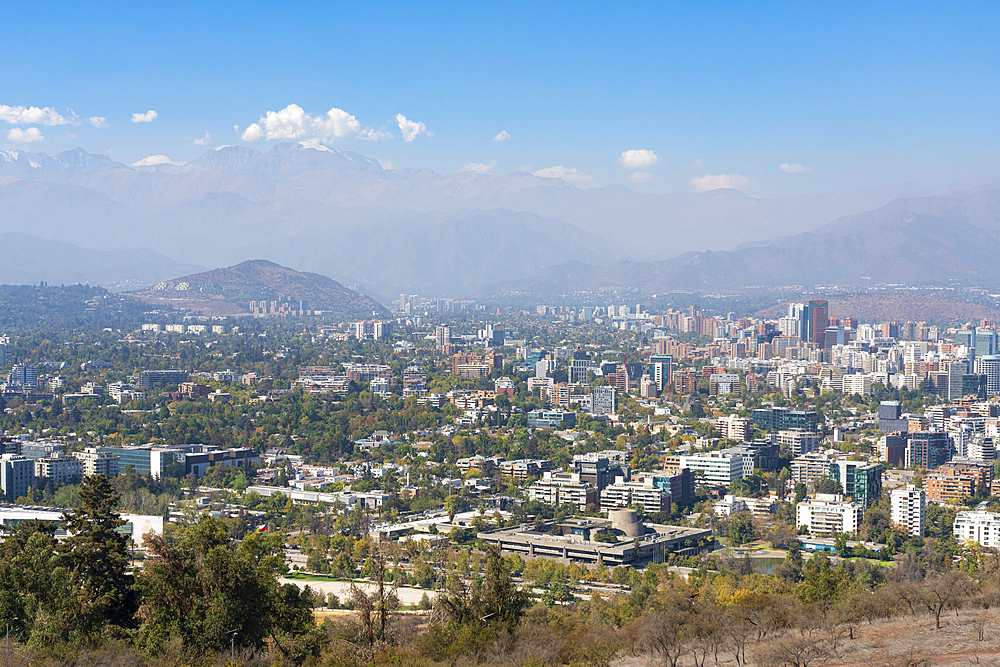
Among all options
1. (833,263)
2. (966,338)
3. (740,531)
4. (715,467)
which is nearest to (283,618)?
(740,531)

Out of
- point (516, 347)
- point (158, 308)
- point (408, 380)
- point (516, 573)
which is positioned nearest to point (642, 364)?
point (408, 380)

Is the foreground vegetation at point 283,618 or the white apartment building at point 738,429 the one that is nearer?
the foreground vegetation at point 283,618

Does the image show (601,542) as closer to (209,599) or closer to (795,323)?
(209,599)

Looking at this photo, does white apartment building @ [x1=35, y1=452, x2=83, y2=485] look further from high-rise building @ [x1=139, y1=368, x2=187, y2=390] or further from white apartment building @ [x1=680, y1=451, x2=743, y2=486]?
high-rise building @ [x1=139, y1=368, x2=187, y2=390]

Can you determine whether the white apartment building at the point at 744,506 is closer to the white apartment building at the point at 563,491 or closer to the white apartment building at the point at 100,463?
the white apartment building at the point at 563,491

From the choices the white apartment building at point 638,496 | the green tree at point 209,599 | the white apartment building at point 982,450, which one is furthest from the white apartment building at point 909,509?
the green tree at point 209,599

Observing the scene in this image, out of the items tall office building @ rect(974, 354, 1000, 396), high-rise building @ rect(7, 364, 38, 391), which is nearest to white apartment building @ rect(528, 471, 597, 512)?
high-rise building @ rect(7, 364, 38, 391)
